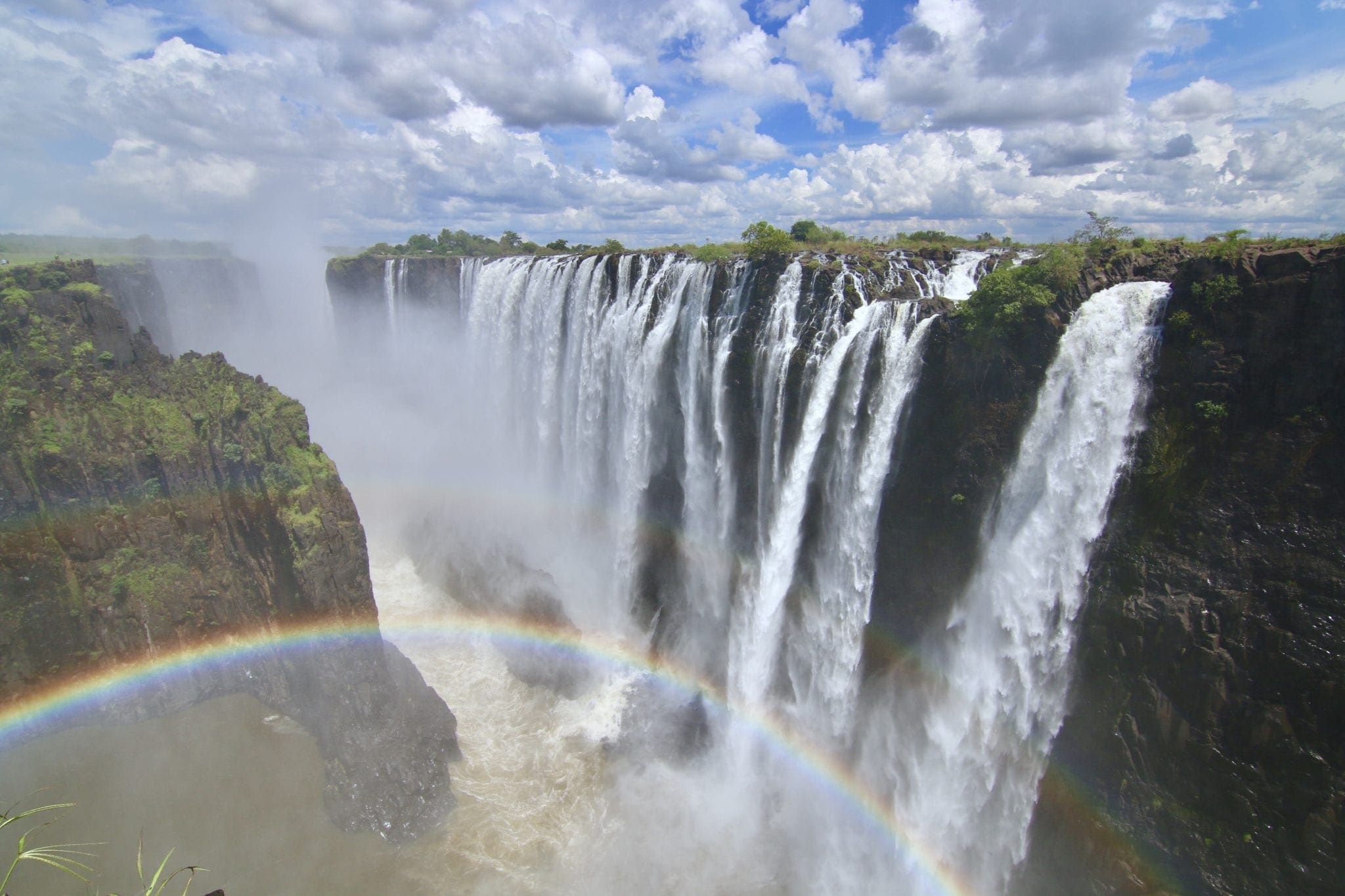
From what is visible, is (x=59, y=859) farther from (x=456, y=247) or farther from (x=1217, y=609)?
(x=456, y=247)

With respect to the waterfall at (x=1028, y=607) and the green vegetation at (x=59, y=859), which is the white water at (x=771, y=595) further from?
the green vegetation at (x=59, y=859)

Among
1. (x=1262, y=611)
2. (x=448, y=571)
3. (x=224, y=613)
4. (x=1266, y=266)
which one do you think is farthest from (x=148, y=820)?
(x=1266, y=266)

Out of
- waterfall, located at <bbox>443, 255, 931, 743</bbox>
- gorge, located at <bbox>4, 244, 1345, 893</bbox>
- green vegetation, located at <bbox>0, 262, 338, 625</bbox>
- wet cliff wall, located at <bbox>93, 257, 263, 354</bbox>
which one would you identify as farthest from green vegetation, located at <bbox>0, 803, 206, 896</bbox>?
wet cliff wall, located at <bbox>93, 257, 263, 354</bbox>

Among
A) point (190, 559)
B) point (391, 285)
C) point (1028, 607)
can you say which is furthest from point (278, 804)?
point (391, 285)

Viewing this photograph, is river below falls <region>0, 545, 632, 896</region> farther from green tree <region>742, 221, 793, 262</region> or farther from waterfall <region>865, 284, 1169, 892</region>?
green tree <region>742, 221, 793, 262</region>

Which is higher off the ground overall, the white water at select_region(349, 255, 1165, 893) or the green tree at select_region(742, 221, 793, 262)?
the green tree at select_region(742, 221, 793, 262)

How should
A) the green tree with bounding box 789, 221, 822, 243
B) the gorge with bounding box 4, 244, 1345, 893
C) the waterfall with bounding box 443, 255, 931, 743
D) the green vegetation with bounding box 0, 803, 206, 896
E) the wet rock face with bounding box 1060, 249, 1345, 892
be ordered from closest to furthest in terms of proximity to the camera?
1. the green vegetation with bounding box 0, 803, 206, 896
2. the wet rock face with bounding box 1060, 249, 1345, 892
3. the gorge with bounding box 4, 244, 1345, 893
4. the waterfall with bounding box 443, 255, 931, 743
5. the green tree with bounding box 789, 221, 822, 243
